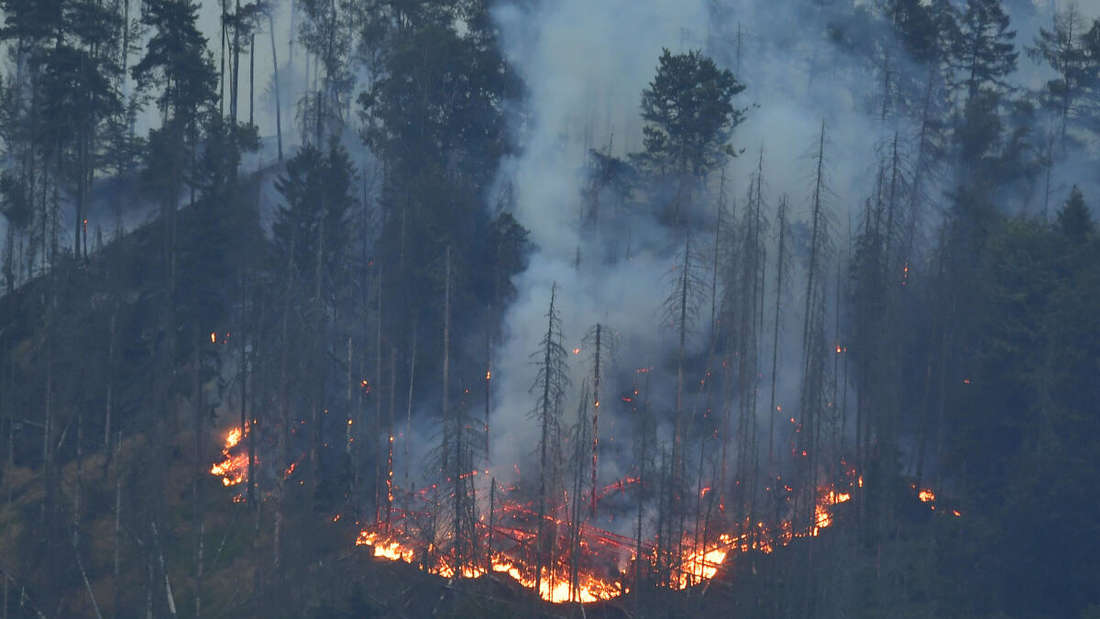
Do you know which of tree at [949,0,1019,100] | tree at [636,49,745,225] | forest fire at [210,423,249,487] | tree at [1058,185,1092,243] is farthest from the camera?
tree at [949,0,1019,100]

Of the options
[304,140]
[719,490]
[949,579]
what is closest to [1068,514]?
[949,579]

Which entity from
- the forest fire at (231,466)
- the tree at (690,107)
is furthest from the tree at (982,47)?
the forest fire at (231,466)

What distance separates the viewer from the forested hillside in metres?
43.1

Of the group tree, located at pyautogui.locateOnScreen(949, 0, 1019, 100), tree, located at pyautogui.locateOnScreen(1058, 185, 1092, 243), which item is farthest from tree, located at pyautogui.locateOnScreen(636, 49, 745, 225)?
tree, located at pyautogui.locateOnScreen(1058, 185, 1092, 243)

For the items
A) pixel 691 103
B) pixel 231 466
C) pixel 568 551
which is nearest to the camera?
pixel 568 551

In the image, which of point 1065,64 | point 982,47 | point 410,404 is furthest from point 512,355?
point 1065,64

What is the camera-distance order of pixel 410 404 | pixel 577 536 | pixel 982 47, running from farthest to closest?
pixel 982 47 < pixel 410 404 < pixel 577 536

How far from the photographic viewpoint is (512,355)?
2004 inches

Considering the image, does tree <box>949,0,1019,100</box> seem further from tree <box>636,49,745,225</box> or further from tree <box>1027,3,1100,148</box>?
tree <box>636,49,745,225</box>

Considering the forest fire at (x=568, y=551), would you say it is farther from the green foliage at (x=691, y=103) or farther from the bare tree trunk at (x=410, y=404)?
the green foliage at (x=691, y=103)

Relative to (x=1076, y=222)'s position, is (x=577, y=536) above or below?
below

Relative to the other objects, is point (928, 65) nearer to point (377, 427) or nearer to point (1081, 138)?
point (1081, 138)

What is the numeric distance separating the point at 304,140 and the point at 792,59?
32.4 m

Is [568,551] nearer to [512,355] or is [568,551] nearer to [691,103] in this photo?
[512,355]
